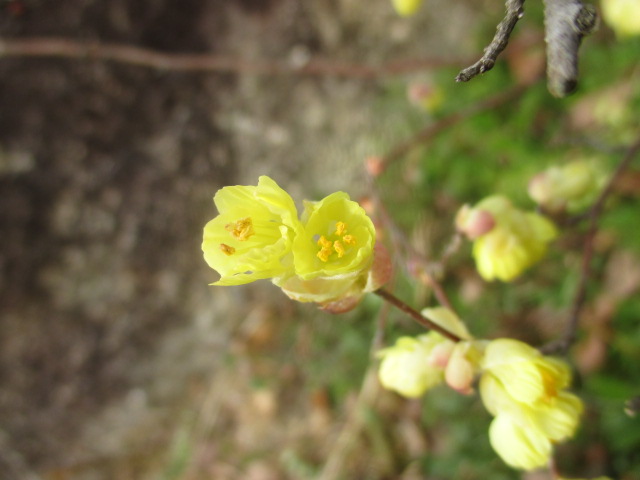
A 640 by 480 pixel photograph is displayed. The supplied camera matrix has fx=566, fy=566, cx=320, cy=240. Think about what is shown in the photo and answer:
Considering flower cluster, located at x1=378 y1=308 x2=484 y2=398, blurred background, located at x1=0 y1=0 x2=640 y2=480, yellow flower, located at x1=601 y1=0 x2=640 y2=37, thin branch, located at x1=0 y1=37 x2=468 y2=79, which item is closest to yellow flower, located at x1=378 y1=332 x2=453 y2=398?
flower cluster, located at x1=378 y1=308 x2=484 y2=398

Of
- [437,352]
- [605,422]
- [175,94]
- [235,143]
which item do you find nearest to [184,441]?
[235,143]

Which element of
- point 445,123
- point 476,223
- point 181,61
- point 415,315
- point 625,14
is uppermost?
point 181,61

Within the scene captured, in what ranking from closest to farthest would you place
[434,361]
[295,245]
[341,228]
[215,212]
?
[295,245]
[341,228]
[434,361]
[215,212]

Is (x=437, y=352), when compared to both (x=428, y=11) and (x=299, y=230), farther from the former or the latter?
(x=428, y=11)

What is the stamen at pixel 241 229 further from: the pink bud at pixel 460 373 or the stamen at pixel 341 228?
the pink bud at pixel 460 373

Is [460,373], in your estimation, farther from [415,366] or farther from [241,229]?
[241,229]

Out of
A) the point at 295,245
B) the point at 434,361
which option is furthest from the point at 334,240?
the point at 434,361

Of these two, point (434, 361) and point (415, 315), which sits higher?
point (415, 315)
